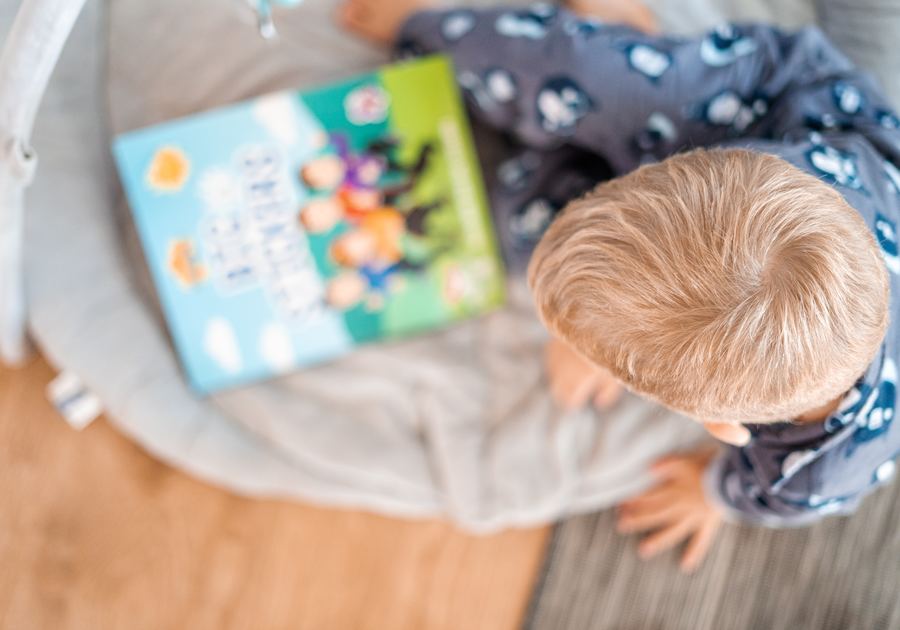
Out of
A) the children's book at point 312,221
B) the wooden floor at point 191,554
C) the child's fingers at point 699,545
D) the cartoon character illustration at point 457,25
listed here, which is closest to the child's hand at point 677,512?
the child's fingers at point 699,545

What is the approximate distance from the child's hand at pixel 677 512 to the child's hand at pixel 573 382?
0.32 ft

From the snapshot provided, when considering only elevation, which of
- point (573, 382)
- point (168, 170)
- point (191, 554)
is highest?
point (168, 170)

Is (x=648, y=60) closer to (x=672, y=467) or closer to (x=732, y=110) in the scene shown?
(x=732, y=110)

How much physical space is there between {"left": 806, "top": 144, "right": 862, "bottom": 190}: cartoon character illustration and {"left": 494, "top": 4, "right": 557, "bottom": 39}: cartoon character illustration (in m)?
0.29

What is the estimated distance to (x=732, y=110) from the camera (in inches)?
28.0

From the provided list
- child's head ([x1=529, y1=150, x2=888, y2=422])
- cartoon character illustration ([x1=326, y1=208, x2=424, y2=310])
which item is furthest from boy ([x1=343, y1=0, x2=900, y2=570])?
cartoon character illustration ([x1=326, y1=208, x2=424, y2=310])

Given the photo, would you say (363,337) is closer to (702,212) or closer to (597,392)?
(597,392)

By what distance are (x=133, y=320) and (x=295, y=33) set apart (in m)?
0.35

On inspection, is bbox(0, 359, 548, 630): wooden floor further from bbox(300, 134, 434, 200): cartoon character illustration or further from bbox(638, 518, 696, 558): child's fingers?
bbox(300, 134, 434, 200): cartoon character illustration

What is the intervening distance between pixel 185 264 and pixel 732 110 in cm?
54

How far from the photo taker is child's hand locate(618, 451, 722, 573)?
2.76ft

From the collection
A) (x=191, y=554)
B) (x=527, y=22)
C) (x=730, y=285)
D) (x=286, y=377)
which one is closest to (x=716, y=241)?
(x=730, y=285)

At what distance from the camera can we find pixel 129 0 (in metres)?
0.81

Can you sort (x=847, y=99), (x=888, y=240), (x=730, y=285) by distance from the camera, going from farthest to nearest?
1. (x=847, y=99)
2. (x=888, y=240)
3. (x=730, y=285)
